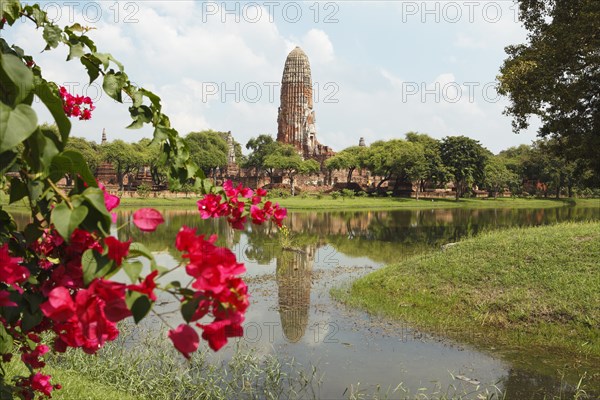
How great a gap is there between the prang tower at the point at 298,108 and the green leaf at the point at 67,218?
73.0m

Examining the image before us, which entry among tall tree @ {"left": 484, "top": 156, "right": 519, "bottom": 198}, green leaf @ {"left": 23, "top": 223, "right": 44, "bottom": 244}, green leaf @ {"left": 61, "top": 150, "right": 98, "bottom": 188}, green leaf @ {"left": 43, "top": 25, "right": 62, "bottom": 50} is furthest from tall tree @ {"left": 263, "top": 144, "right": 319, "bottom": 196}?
green leaf @ {"left": 61, "top": 150, "right": 98, "bottom": 188}

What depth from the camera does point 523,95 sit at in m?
13.2

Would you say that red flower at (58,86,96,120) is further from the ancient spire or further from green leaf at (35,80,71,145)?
the ancient spire

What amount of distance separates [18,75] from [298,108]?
245 feet

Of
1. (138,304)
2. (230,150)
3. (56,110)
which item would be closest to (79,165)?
(56,110)

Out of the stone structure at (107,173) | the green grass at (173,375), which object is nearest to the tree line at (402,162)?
the stone structure at (107,173)

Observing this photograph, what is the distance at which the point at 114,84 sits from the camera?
6.85ft

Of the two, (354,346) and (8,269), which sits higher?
(8,269)

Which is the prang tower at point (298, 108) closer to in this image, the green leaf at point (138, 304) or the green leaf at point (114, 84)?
the green leaf at point (114, 84)

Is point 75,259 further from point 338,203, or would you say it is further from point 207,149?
point 207,149

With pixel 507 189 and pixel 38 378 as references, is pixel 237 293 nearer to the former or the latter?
pixel 38 378

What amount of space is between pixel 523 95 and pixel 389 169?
43.7 m

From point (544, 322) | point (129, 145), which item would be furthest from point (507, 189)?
point (544, 322)

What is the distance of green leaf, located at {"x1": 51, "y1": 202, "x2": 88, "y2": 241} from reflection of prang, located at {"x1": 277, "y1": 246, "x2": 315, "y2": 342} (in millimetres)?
8040
